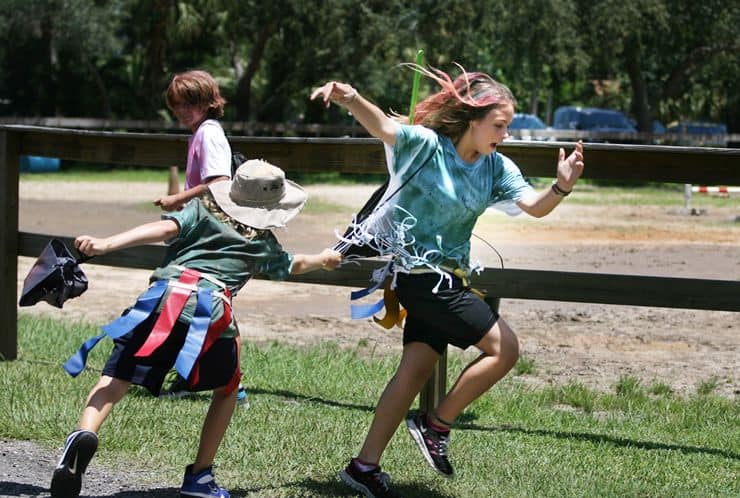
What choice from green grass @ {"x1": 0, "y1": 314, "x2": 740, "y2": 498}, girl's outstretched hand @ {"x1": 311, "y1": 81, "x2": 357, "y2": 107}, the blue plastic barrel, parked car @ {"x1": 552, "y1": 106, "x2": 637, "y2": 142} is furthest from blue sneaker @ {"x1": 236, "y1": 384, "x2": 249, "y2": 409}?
parked car @ {"x1": 552, "y1": 106, "x2": 637, "y2": 142}

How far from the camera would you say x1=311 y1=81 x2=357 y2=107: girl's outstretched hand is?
377 cm

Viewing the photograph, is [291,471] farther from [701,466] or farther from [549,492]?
[701,466]

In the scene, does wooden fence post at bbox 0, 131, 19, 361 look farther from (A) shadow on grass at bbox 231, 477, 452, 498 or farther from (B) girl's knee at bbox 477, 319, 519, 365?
(B) girl's knee at bbox 477, 319, 519, 365

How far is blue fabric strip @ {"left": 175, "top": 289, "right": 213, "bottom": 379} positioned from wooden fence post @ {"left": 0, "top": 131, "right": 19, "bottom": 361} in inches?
127

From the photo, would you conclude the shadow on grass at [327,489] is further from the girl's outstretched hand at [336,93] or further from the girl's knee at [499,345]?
the girl's outstretched hand at [336,93]

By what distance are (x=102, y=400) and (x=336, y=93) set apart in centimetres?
136

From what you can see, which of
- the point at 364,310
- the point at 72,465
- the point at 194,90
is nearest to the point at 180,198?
the point at 194,90

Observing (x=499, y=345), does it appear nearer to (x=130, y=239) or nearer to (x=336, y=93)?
(x=336, y=93)

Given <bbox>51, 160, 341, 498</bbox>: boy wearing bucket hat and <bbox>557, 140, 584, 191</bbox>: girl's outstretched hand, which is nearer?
<bbox>51, 160, 341, 498</bbox>: boy wearing bucket hat

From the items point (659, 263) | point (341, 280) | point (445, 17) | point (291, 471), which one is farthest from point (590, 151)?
point (445, 17)

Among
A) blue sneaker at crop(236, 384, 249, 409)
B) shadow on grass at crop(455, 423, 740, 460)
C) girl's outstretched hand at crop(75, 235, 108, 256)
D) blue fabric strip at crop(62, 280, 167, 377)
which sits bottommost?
blue sneaker at crop(236, 384, 249, 409)

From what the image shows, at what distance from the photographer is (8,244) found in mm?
6738

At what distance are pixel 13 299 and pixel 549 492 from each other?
3786 millimetres

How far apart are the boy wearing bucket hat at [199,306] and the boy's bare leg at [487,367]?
65 centimetres
